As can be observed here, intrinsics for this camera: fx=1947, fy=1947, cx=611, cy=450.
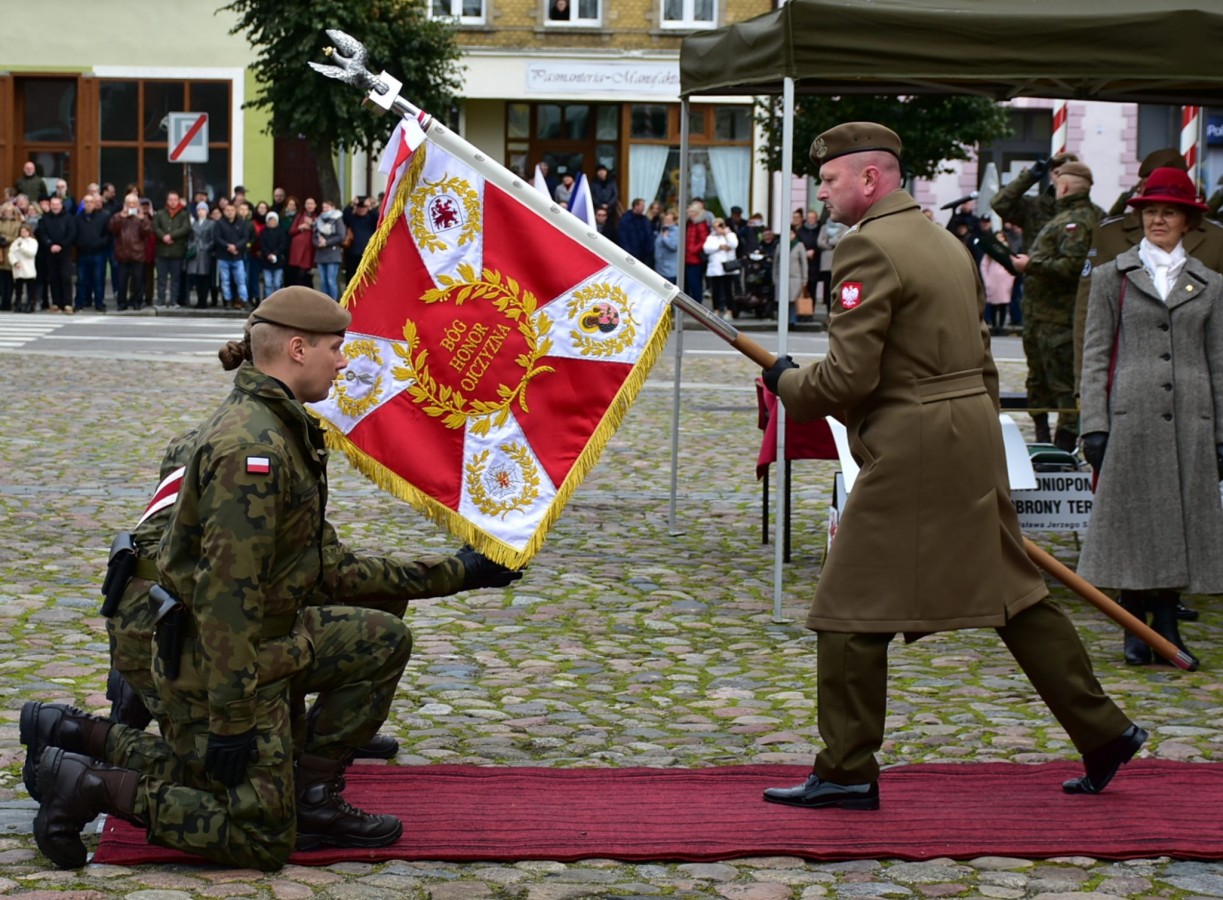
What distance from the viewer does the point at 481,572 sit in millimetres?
5855

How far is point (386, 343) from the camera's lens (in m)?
7.17

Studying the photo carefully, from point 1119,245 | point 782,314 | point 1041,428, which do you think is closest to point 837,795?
point 782,314

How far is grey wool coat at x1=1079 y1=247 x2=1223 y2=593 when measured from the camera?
7.78 m

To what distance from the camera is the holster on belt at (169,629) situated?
494cm

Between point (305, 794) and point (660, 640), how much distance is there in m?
3.18

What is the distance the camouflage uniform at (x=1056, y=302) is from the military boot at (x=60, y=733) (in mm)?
8163

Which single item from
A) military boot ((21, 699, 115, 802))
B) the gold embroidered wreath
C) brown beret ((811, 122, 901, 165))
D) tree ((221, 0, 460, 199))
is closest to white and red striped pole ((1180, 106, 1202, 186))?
the gold embroidered wreath

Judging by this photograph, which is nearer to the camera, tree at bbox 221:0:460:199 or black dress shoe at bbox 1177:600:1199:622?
black dress shoe at bbox 1177:600:1199:622

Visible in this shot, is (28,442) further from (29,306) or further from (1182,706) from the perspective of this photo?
(29,306)

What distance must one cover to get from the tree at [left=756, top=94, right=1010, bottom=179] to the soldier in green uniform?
51.7 ft

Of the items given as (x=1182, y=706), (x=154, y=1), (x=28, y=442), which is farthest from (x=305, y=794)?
(x=154, y=1)

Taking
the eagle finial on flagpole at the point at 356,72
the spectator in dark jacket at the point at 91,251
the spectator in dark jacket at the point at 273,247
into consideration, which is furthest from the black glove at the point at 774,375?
the spectator in dark jacket at the point at 91,251

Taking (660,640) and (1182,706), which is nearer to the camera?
(1182,706)

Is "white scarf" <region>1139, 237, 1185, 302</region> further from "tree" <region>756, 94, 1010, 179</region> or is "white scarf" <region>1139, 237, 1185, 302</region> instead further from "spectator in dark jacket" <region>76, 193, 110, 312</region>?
"spectator in dark jacket" <region>76, 193, 110, 312</region>
